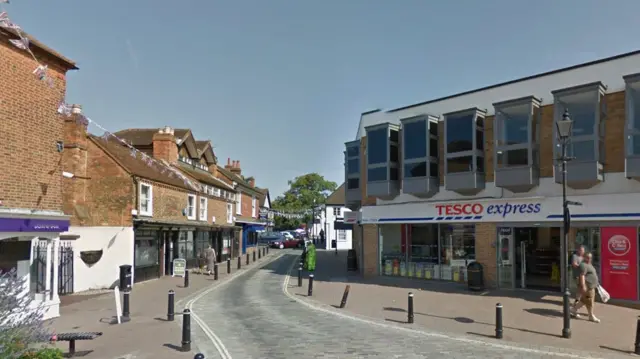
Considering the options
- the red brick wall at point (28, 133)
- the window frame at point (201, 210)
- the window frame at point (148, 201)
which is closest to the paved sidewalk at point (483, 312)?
the window frame at point (148, 201)

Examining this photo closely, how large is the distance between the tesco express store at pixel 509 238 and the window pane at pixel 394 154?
6.72 feet

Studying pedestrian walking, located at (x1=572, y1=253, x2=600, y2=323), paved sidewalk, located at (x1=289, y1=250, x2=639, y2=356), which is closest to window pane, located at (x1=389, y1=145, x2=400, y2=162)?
paved sidewalk, located at (x1=289, y1=250, x2=639, y2=356)

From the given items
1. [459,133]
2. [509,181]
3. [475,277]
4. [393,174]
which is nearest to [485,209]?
[509,181]

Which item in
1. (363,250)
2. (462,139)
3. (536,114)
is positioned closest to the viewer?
(536,114)

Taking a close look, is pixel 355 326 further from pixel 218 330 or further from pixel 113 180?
pixel 113 180

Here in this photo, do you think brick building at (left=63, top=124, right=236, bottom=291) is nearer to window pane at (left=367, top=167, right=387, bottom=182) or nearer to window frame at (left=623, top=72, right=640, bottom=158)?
window pane at (left=367, top=167, right=387, bottom=182)

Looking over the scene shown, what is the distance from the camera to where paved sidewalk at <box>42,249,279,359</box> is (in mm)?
10094

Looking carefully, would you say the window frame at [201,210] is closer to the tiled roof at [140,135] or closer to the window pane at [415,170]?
the tiled roof at [140,135]

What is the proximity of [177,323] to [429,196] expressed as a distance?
38.6ft

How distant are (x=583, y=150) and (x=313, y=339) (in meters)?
10.7

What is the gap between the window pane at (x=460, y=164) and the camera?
1926 cm

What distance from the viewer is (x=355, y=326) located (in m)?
12.7

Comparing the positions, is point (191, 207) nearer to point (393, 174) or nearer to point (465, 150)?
point (393, 174)

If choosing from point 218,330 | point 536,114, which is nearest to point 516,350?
point 218,330
